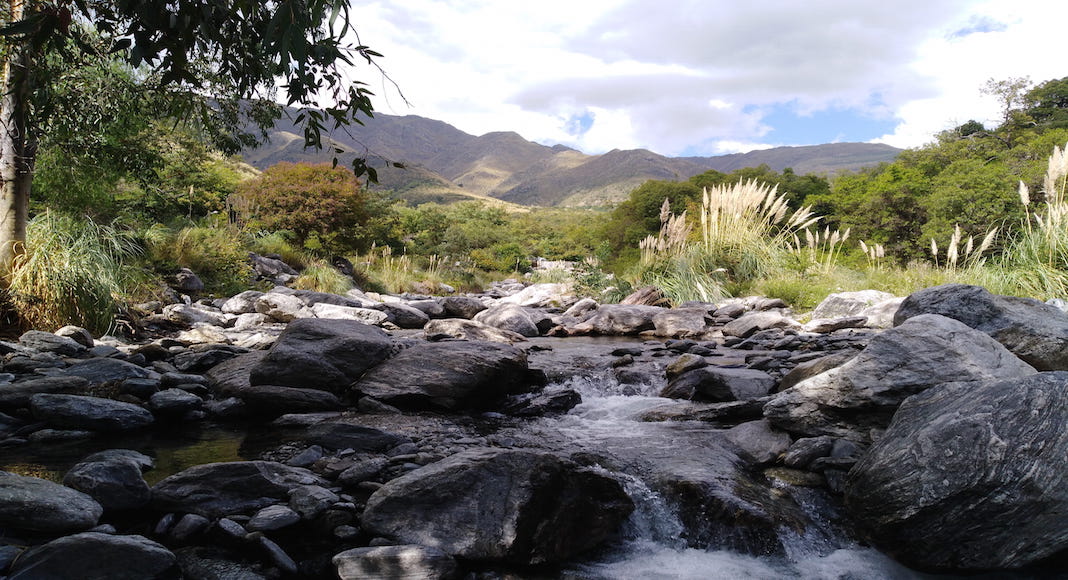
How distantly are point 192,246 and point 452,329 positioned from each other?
6.40 m

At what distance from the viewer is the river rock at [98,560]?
190 centimetres

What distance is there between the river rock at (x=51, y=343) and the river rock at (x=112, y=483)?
3368mm

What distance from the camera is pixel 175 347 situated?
253 inches

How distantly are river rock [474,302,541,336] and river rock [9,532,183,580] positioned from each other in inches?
321

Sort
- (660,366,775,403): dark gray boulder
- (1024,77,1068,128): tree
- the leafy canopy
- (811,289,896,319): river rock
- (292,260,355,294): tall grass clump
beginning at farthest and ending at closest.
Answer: (1024,77,1068,128): tree
(292,260,355,294): tall grass clump
(811,289,896,319): river rock
(660,366,775,403): dark gray boulder
the leafy canopy

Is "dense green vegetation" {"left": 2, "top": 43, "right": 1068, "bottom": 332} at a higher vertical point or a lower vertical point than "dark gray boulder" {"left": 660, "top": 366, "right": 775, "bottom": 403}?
higher

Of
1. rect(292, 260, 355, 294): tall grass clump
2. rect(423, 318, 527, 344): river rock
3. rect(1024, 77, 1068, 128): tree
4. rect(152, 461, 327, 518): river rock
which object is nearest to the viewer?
rect(152, 461, 327, 518): river rock

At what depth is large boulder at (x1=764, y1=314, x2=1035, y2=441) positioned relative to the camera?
11.4 feet

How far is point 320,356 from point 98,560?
3.01 meters

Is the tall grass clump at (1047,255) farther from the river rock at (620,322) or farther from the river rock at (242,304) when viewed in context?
the river rock at (242,304)

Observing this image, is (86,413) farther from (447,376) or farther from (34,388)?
(447,376)

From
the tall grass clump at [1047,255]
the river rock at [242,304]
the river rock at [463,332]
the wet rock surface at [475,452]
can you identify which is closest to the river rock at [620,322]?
the river rock at [463,332]

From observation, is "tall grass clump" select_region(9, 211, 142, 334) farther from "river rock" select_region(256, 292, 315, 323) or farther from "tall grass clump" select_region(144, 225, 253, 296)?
"tall grass clump" select_region(144, 225, 253, 296)

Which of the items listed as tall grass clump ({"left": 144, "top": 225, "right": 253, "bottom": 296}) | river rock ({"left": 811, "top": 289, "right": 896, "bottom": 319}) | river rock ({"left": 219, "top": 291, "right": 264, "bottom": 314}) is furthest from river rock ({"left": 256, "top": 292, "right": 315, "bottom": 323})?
river rock ({"left": 811, "top": 289, "right": 896, "bottom": 319})
